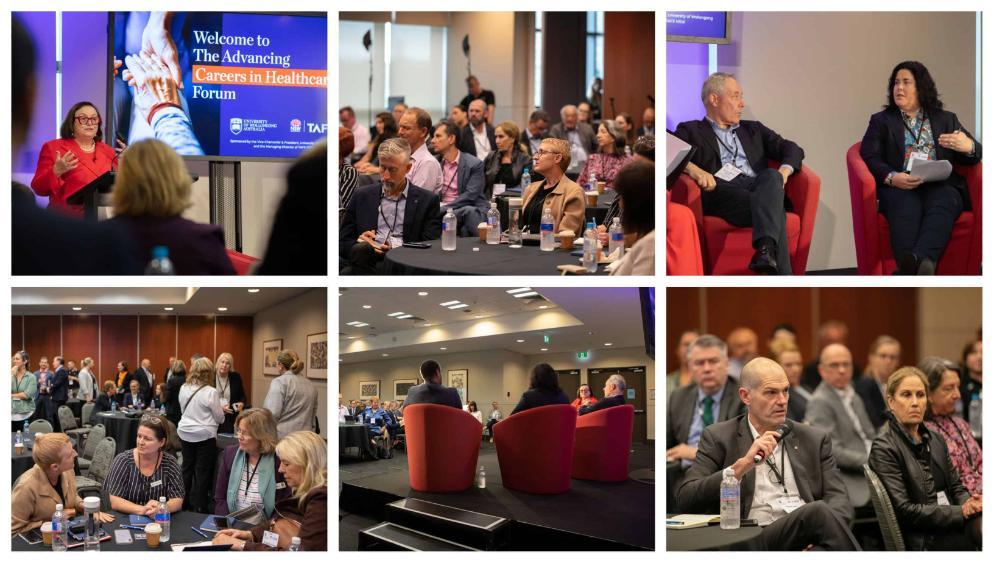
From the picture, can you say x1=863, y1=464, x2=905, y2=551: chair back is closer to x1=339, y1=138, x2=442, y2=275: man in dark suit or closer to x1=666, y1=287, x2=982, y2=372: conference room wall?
x1=666, y1=287, x2=982, y2=372: conference room wall

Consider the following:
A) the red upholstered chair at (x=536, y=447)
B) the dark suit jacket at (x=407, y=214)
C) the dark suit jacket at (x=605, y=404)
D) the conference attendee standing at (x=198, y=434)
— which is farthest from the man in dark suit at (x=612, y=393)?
the conference attendee standing at (x=198, y=434)

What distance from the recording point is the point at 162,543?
11.6ft

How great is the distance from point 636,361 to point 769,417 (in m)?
0.56

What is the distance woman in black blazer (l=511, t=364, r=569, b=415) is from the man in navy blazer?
1.69 m

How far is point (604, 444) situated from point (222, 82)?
2108 mm

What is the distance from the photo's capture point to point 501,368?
359 cm

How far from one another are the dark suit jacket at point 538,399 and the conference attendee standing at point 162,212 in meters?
1.21

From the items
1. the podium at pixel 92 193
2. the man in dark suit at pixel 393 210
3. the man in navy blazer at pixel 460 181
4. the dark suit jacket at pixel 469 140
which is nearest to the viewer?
the podium at pixel 92 193

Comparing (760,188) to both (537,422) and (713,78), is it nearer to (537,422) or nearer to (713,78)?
(713,78)

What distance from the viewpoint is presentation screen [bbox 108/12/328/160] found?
146 inches

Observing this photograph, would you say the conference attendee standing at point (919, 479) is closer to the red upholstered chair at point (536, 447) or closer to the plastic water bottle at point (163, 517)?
the red upholstered chair at point (536, 447)

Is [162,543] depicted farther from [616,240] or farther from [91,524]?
[616,240]

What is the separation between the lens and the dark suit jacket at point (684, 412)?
3.58 metres
